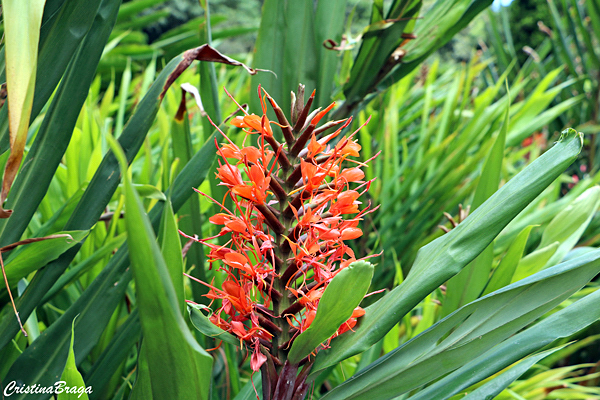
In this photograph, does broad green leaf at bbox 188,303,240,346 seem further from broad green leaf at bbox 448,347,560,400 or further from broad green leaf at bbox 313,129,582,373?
broad green leaf at bbox 448,347,560,400

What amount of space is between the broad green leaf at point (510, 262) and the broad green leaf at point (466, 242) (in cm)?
16

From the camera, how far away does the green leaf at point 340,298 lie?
228 mm

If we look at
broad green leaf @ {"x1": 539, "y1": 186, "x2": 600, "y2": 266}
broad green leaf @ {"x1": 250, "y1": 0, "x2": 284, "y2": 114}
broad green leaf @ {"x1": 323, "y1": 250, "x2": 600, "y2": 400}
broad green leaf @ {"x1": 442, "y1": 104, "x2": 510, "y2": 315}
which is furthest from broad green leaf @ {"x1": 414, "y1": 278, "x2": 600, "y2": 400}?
broad green leaf @ {"x1": 250, "y1": 0, "x2": 284, "y2": 114}

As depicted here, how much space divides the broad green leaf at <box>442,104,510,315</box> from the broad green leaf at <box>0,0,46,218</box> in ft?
1.11

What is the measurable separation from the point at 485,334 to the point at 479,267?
0.51 ft

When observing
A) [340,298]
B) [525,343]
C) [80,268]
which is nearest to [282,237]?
[340,298]

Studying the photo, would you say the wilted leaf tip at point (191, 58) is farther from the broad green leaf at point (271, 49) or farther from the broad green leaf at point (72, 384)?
the broad green leaf at point (72, 384)

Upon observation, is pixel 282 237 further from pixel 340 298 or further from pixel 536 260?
pixel 536 260

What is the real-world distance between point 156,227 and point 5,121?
161mm

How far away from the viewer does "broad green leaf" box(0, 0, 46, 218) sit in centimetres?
21

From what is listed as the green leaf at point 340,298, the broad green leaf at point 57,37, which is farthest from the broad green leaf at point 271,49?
the green leaf at point 340,298

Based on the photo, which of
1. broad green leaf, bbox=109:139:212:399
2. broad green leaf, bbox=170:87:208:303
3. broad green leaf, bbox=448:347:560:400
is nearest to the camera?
broad green leaf, bbox=109:139:212:399

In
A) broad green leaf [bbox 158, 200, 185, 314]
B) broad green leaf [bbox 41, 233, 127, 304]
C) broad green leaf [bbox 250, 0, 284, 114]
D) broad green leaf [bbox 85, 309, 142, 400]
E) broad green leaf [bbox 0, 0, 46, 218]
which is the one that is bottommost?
broad green leaf [bbox 85, 309, 142, 400]

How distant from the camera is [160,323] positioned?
20 cm
